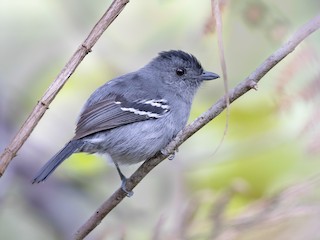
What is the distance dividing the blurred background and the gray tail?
37cm

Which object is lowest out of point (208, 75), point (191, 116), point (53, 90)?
point (53, 90)

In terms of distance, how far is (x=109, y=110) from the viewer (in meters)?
3.58

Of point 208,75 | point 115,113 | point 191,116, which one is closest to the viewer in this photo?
point 115,113

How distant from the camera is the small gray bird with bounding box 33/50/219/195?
135 inches

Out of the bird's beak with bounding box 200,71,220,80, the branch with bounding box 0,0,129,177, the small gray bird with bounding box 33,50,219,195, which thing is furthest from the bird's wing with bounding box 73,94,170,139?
the branch with bounding box 0,0,129,177

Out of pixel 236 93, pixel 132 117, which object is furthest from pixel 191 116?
pixel 236 93

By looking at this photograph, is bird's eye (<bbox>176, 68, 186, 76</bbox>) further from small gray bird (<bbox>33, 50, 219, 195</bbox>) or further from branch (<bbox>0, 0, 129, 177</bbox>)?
branch (<bbox>0, 0, 129, 177</bbox>)

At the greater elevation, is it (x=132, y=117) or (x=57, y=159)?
(x=132, y=117)

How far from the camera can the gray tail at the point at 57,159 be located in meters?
2.80

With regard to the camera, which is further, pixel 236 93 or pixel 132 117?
pixel 132 117

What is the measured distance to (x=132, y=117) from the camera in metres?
3.61

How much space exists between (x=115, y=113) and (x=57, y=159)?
617 mm

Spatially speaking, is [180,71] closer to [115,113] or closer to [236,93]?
[115,113]

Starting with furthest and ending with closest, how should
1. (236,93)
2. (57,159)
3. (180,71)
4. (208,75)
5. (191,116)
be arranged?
(180,71) < (208,75) < (191,116) < (57,159) < (236,93)
